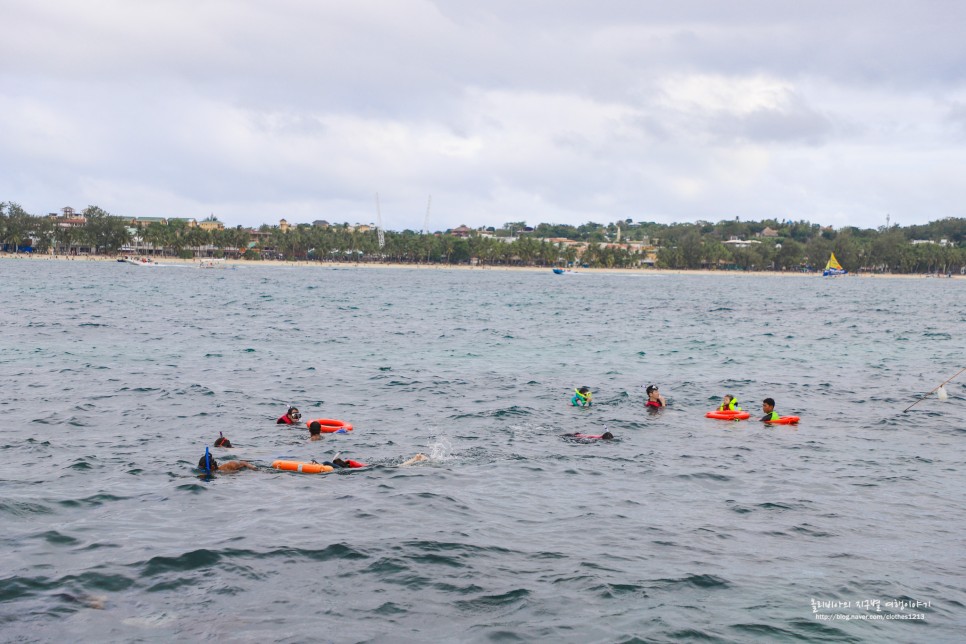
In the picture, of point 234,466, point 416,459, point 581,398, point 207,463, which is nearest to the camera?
point 207,463

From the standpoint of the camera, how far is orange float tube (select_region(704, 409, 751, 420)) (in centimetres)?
2934

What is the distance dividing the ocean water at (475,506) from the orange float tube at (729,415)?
1.52ft

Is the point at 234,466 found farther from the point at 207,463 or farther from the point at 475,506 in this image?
the point at 475,506

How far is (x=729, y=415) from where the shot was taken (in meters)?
29.4

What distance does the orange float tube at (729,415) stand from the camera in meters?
29.3

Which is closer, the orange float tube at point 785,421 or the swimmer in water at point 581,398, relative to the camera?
the orange float tube at point 785,421

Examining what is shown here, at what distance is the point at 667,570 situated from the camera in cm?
1558

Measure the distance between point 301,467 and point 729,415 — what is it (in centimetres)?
1545

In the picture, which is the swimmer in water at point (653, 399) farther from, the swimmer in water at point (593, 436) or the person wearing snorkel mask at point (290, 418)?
the person wearing snorkel mask at point (290, 418)

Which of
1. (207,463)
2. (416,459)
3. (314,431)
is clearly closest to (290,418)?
(314,431)

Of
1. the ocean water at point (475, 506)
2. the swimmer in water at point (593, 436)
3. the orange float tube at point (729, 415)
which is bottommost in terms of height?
the ocean water at point (475, 506)

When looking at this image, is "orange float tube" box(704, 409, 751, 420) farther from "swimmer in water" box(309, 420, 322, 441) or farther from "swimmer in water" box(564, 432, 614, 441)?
"swimmer in water" box(309, 420, 322, 441)

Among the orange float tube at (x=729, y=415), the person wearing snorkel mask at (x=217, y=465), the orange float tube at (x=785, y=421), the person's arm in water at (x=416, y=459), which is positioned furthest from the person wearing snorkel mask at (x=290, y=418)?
the orange float tube at (x=785, y=421)

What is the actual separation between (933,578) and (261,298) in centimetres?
9089
